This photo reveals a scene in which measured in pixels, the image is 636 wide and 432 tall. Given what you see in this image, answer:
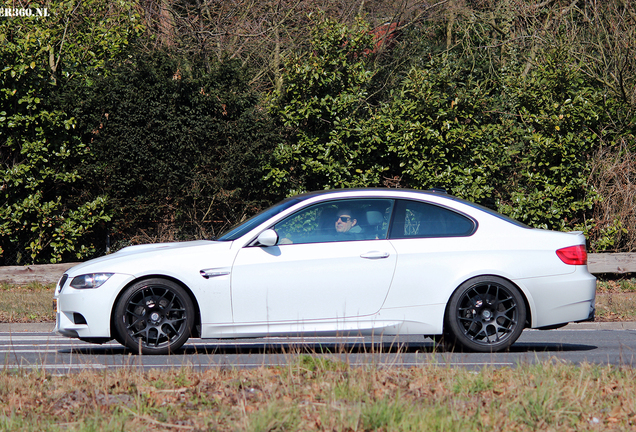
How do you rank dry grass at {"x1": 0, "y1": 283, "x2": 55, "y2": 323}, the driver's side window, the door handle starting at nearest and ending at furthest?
the door handle
the driver's side window
dry grass at {"x1": 0, "y1": 283, "x2": 55, "y2": 323}

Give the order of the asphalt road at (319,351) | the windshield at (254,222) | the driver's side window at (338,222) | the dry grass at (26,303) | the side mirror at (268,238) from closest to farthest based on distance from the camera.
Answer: the asphalt road at (319,351) → the side mirror at (268,238) → the driver's side window at (338,222) → the windshield at (254,222) → the dry grass at (26,303)

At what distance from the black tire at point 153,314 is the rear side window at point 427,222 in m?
2.15

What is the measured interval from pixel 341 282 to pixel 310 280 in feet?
0.95

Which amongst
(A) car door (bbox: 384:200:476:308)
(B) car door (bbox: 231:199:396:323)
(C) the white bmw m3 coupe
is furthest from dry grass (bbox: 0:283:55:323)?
(A) car door (bbox: 384:200:476:308)

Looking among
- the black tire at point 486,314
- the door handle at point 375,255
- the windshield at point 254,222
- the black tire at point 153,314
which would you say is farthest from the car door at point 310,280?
the black tire at point 486,314

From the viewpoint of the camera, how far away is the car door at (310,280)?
22.5 ft

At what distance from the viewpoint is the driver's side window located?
23.3 feet

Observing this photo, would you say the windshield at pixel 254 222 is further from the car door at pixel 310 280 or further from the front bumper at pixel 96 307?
the front bumper at pixel 96 307

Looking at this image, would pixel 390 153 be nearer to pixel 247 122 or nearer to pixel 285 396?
pixel 247 122

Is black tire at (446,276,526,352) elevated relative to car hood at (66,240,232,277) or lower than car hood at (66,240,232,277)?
lower

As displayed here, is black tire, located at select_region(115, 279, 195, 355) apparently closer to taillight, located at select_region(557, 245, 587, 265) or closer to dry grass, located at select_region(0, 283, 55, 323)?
taillight, located at select_region(557, 245, 587, 265)

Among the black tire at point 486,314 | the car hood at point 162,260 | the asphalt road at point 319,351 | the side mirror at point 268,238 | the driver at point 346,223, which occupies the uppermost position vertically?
the driver at point 346,223

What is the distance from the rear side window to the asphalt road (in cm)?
112

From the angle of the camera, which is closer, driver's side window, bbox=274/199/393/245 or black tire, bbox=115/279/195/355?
black tire, bbox=115/279/195/355
